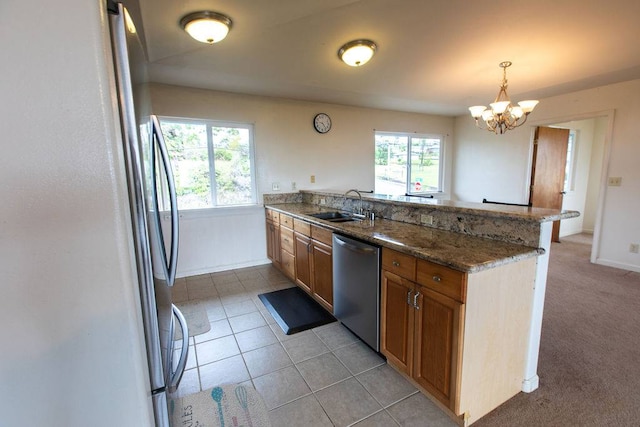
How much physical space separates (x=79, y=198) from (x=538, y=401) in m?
2.36

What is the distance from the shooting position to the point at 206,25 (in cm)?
202

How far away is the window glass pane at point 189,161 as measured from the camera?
360cm

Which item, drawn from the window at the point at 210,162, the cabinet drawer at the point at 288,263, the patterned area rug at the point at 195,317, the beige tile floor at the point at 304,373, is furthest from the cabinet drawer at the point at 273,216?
the patterned area rug at the point at 195,317

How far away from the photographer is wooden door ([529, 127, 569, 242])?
15.9ft

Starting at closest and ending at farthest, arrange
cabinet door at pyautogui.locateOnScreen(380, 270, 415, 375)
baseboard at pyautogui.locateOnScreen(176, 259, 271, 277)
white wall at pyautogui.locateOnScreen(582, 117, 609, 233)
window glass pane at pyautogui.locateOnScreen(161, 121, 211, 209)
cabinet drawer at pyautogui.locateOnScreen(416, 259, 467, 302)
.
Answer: cabinet drawer at pyautogui.locateOnScreen(416, 259, 467, 302) < cabinet door at pyautogui.locateOnScreen(380, 270, 415, 375) < window glass pane at pyautogui.locateOnScreen(161, 121, 211, 209) < baseboard at pyautogui.locateOnScreen(176, 259, 271, 277) < white wall at pyautogui.locateOnScreen(582, 117, 609, 233)

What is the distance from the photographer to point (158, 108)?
3.45 m

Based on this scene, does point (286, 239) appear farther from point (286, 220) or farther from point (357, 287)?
point (357, 287)

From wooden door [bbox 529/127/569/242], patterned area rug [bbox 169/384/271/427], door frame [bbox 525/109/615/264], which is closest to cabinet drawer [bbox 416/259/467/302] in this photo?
patterned area rug [bbox 169/384/271/427]

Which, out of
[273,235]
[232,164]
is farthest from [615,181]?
[232,164]

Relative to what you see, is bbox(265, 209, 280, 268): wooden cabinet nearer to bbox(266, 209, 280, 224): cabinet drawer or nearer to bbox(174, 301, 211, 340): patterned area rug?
bbox(266, 209, 280, 224): cabinet drawer

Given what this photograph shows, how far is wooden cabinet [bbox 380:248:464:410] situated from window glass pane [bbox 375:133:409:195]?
11.8 feet

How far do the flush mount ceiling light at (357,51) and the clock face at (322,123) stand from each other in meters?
1.76

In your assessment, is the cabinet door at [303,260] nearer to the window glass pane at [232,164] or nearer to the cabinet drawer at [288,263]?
the cabinet drawer at [288,263]

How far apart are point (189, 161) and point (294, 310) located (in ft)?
7.60
